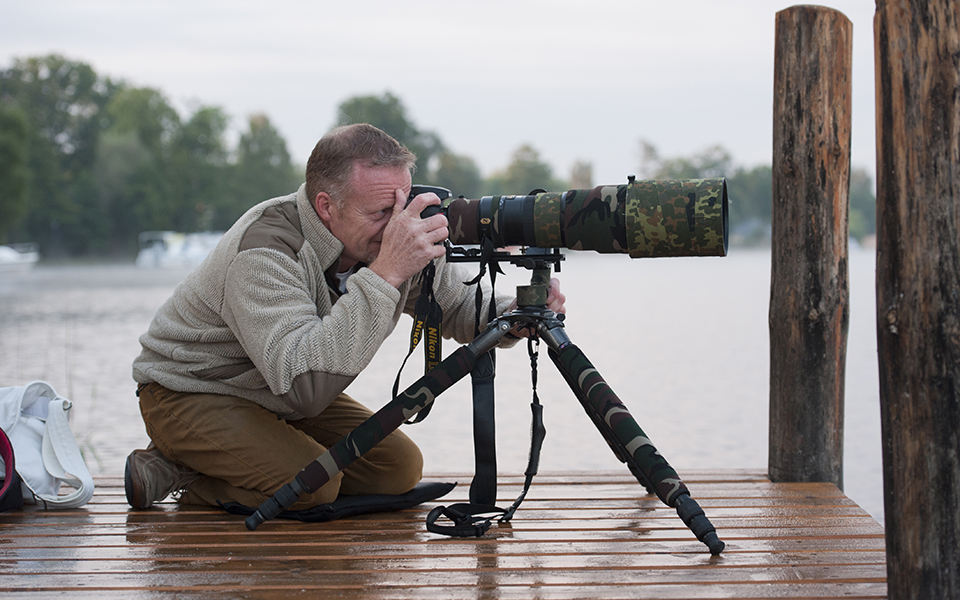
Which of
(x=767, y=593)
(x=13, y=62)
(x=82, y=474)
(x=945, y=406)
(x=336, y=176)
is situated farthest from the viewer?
(x=13, y=62)

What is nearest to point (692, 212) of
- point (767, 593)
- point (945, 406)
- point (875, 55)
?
point (875, 55)

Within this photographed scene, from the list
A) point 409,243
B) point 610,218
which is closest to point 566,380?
point 610,218

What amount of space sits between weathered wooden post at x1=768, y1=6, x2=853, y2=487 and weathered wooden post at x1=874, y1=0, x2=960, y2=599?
1326mm

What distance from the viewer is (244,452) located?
2.63m

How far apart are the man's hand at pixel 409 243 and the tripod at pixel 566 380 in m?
0.22

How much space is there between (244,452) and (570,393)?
704cm

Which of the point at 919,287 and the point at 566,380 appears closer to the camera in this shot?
the point at 919,287

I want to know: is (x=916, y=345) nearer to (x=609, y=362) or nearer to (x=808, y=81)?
(x=808, y=81)

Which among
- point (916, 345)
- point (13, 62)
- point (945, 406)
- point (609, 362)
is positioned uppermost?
point (13, 62)

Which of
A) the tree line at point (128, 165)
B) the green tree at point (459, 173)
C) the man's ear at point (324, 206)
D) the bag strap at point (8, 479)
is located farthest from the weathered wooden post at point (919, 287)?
the green tree at point (459, 173)

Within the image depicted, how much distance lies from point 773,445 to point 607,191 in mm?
1346

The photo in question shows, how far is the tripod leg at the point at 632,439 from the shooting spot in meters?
2.20

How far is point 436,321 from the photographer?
258 centimetres

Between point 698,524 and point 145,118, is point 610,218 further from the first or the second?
point 145,118
